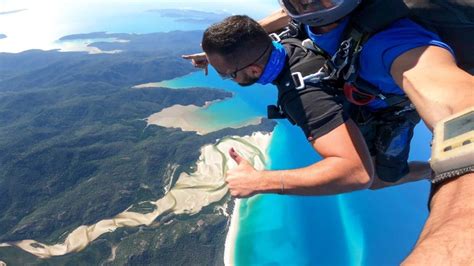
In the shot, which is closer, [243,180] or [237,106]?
[243,180]

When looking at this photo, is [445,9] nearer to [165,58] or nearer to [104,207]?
[104,207]

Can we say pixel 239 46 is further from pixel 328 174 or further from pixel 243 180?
pixel 328 174

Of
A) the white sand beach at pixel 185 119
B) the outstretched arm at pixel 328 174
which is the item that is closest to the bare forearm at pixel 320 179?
the outstretched arm at pixel 328 174

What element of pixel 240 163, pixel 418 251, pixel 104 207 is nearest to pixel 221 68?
pixel 240 163

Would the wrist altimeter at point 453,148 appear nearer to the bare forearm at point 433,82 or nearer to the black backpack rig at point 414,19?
the bare forearm at point 433,82

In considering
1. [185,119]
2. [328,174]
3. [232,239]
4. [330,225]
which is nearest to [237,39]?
[328,174]

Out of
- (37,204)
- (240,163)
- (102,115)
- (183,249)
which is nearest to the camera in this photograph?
(240,163)
